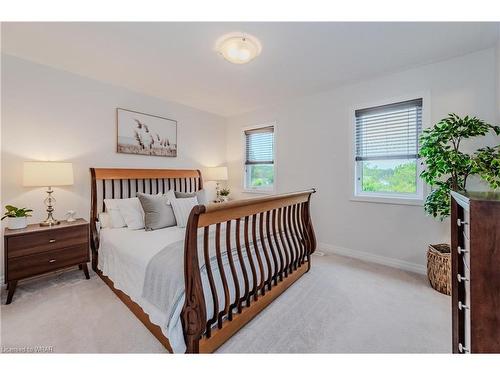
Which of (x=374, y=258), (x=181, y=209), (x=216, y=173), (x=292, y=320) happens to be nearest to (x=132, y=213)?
(x=181, y=209)

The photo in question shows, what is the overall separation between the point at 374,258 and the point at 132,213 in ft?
10.5

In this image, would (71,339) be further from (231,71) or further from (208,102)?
(208,102)

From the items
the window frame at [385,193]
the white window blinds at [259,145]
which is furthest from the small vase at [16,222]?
the window frame at [385,193]

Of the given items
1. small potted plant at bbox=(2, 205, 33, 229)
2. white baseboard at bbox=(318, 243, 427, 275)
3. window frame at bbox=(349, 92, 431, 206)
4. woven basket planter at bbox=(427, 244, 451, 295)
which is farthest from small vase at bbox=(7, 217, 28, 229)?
woven basket planter at bbox=(427, 244, 451, 295)

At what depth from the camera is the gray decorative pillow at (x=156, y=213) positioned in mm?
2547

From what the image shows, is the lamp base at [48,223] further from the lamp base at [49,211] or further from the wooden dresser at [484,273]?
the wooden dresser at [484,273]

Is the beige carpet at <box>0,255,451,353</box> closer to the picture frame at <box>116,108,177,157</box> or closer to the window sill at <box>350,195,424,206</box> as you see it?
the window sill at <box>350,195,424,206</box>

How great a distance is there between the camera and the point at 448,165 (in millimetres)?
2092

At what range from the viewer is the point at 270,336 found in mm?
1660

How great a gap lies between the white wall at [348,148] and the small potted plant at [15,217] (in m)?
3.35

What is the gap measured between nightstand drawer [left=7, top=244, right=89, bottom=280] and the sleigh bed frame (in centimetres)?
20

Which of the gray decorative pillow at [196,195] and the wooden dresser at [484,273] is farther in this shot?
the gray decorative pillow at [196,195]

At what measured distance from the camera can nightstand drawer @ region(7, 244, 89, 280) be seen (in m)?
2.10

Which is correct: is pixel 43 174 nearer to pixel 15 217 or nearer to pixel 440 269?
pixel 15 217
